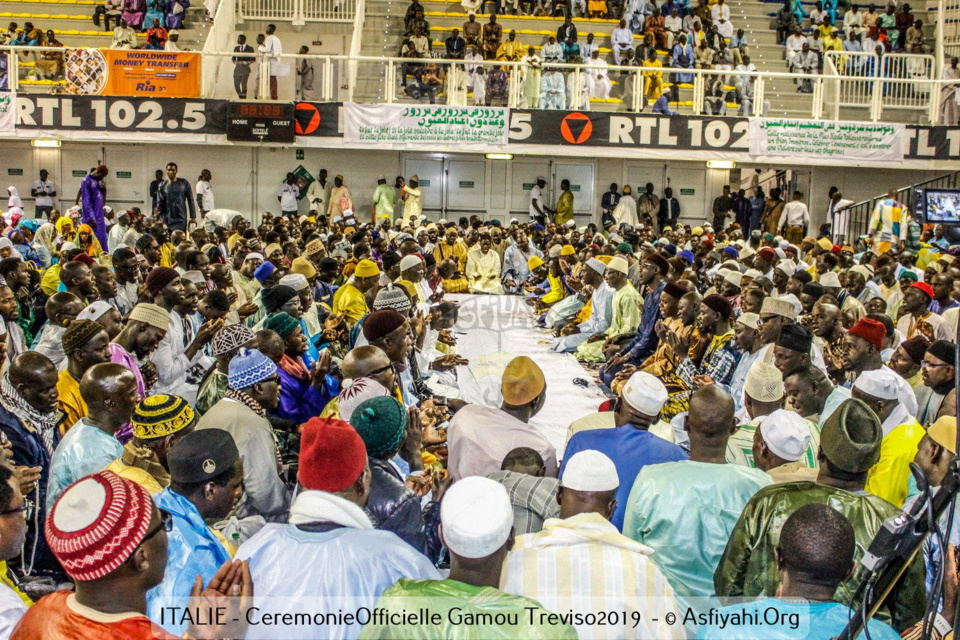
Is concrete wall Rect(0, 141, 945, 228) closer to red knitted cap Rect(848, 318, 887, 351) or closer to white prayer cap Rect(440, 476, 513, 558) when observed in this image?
red knitted cap Rect(848, 318, 887, 351)

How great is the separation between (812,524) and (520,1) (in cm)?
2052

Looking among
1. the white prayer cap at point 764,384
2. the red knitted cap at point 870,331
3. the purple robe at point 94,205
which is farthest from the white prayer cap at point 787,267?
the purple robe at point 94,205

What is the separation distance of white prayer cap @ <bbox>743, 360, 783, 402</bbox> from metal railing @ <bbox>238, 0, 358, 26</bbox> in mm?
18517

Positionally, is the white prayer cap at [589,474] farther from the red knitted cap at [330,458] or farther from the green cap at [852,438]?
the green cap at [852,438]

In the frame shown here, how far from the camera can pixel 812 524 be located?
2561 mm

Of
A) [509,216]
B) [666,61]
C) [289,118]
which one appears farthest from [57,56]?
[666,61]

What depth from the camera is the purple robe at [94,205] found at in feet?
49.2

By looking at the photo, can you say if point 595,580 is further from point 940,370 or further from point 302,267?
point 302,267

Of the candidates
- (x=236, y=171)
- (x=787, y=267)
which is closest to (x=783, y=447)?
(x=787, y=267)

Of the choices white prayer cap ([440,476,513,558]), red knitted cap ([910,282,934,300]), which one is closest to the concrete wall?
red knitted cap ([910,282,934,300])

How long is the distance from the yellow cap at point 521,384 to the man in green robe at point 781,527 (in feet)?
4.45

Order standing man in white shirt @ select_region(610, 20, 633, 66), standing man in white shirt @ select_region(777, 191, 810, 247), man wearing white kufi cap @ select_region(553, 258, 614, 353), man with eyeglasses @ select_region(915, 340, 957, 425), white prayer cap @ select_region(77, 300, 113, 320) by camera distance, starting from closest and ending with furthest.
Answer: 1. man with eyeglasses @ select_region(915, 340, 957, 425)
2. white prayer cap @ select_region(77, 300, 113, 320)
3. man wearing white kufi cap @ select_region(553, 258, 614, 353)
4. standing man in white shirt @ select_region(777, 191, 810, 247)
5. standing man in white shirt @ select_region(610, 20, 633, 66)

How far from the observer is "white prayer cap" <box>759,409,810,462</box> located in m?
3.59

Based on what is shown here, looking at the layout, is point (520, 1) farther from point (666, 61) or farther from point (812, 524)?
point (812, 524)
